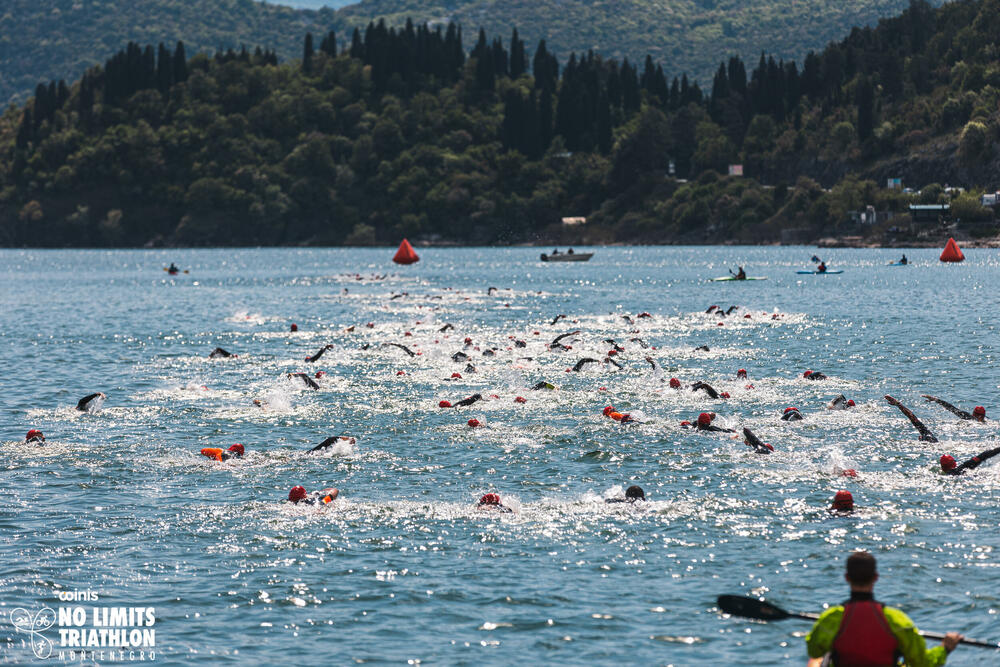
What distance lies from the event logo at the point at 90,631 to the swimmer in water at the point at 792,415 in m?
22.3

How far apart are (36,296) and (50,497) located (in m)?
96.2

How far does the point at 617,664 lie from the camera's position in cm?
1625

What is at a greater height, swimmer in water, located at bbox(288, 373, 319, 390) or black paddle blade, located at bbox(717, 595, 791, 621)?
black paddle blade, located at bbox(717, 595, 791, 621)

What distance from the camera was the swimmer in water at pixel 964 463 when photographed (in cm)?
2623

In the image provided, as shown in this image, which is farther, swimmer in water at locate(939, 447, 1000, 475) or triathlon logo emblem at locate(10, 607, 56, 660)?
swimmer in water at locate(939, 447, 1000, 475)

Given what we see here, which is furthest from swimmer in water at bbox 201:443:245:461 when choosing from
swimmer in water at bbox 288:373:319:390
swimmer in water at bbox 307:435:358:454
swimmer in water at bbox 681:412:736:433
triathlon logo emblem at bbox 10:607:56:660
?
swimmer in water at bbox 681:412:736:433

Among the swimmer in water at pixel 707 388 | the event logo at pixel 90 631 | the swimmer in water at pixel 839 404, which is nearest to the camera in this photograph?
the event logo at pixel 90 631

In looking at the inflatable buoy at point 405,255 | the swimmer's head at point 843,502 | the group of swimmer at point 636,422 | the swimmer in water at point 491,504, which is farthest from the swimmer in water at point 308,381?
the inflatable buoy at point 405,255

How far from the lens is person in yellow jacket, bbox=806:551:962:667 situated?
42.1 feet

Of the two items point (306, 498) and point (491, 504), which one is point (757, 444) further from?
point (306, 498)

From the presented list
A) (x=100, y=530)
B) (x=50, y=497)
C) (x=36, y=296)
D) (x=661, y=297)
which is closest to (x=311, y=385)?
(x=50, y=497)

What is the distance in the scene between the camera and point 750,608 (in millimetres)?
15320

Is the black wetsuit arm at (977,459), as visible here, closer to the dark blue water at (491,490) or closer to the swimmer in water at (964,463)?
the swimmer in water at (964,463)

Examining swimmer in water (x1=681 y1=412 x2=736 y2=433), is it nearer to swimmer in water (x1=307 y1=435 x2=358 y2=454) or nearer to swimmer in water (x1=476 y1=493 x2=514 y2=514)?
swimmer in water (x1=476 y1=493 x2=514 y2=514)
